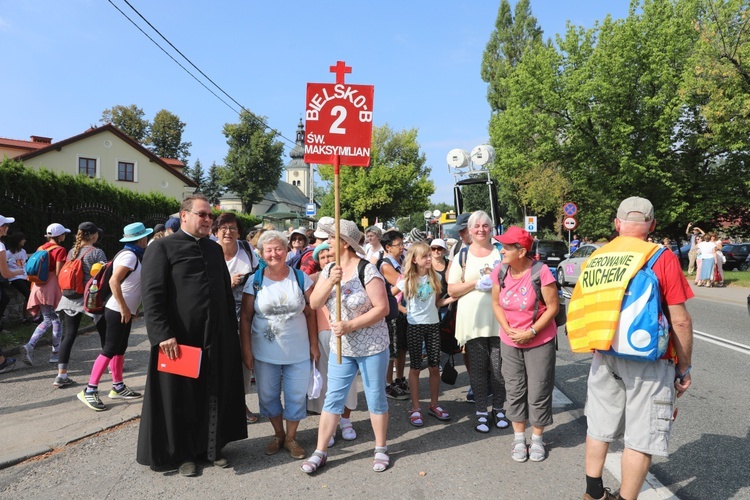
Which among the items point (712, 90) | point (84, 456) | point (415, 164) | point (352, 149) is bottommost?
point (84, 456)

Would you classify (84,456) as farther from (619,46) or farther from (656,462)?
(619,46)

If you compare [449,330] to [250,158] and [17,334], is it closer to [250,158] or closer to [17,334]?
[17,334]

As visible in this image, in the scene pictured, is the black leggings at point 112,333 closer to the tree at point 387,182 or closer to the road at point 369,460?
the road at point 369,460

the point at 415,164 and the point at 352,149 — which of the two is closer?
the point at 352,149

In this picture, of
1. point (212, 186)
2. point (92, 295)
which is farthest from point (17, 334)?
point (212, 186)

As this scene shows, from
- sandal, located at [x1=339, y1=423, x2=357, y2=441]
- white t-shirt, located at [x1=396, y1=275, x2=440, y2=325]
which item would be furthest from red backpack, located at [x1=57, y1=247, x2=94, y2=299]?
white t-shirt, located at [x1=396, y1=275, x2=440, y2=325]

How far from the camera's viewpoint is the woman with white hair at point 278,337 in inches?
157

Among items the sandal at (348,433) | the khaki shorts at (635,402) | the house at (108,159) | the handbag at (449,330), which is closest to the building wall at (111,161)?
the house at (108,159)

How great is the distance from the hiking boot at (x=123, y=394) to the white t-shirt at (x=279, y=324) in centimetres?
227

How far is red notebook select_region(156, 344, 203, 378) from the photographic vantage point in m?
3.61

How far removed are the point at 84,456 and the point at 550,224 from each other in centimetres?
4949

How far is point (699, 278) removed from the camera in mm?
18125

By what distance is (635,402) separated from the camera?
116 inches

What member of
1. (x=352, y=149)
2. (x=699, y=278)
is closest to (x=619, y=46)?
(x=699, y=278)
